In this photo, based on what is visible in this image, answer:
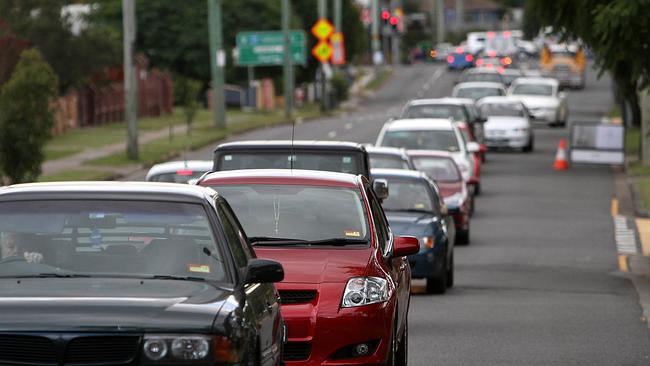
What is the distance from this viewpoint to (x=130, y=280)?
8.16m

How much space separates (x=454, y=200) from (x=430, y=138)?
5.63 m

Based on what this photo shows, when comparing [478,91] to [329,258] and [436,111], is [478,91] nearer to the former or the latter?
[436,111]

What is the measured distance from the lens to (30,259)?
8398 millimetres

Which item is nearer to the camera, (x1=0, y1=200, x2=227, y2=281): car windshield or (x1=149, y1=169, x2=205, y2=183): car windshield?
(x1=0, y1=200, x2=227, y2=281): car windshield

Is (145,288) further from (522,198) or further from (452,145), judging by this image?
(522,198)

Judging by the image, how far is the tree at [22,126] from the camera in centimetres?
2720

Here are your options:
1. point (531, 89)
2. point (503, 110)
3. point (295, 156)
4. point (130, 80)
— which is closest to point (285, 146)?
point (295, 156)

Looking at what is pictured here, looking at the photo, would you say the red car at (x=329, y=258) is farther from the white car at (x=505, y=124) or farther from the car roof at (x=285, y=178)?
the white car at (x=505, y=124)

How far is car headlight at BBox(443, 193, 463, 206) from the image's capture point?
1001 inches

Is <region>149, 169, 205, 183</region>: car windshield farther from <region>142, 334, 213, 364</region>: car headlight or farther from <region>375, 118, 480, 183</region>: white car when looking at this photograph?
<region>142, 334, 213, 364</region>: car headlight

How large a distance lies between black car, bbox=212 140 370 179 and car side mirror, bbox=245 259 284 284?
858cm

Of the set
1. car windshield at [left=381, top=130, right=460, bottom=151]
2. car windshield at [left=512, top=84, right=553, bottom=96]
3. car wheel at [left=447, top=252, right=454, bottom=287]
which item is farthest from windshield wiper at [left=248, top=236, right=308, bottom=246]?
car windshield at [left=512, top=84, right=553, bottom=96]

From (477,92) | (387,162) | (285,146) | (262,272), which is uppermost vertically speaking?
(262,272)

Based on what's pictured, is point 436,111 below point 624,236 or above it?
above
